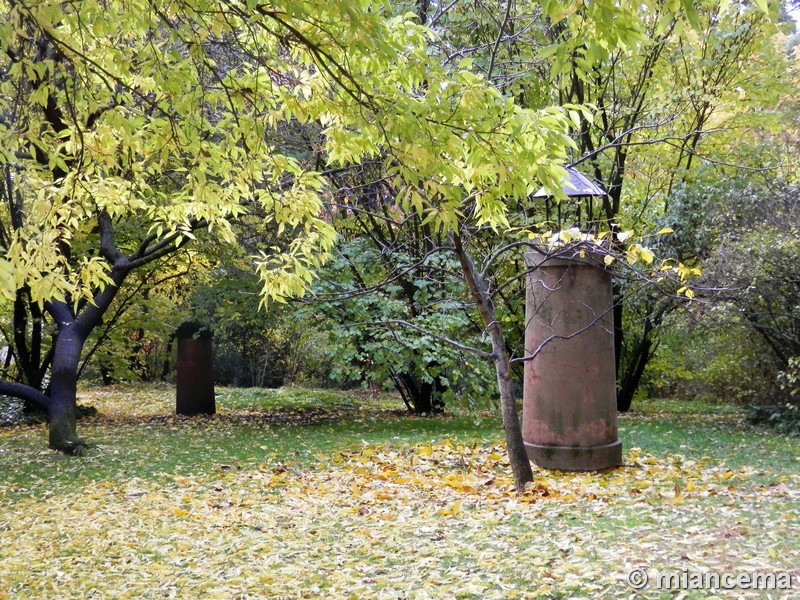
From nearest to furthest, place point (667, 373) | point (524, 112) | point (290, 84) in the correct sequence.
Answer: point (524, 112) → point (290, 84) → point (667, 373)

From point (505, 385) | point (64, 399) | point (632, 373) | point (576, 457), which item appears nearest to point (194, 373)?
point (64, 399)

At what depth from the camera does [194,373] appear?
15.1 m

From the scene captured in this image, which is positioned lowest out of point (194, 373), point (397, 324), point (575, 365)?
point (194, 373)

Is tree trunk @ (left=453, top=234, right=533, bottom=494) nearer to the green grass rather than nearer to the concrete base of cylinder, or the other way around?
the concrete base of cylinder

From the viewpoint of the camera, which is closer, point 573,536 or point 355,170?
point 573,536

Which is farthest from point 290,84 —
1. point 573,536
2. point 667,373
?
point 667,373

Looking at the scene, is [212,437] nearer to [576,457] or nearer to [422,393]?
[422,393]

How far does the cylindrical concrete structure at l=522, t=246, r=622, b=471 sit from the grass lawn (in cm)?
30

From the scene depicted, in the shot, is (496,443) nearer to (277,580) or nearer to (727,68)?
(277,580)

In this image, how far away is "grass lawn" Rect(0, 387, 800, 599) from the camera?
4.20m

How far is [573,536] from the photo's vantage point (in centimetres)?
477

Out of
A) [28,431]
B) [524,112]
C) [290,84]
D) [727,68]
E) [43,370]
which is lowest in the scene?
[28,431]

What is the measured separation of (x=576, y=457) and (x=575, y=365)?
94 centimetres

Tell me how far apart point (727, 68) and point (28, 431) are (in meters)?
14.3
